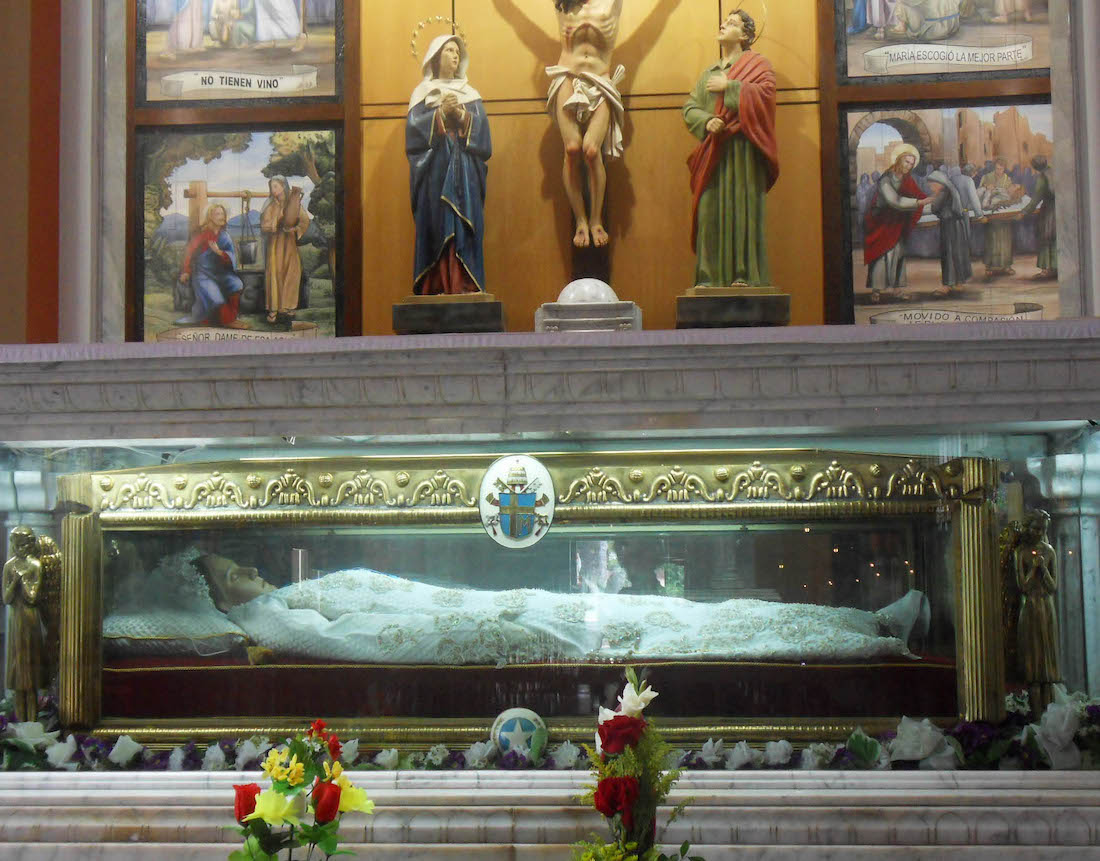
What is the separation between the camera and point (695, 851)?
3086 millimetres

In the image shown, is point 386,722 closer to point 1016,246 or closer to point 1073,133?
point 1016,246

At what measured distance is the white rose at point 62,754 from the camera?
11.2 feet

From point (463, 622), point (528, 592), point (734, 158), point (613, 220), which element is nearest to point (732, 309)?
point (734, 158)

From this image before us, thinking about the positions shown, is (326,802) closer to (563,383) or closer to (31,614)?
(563,383)

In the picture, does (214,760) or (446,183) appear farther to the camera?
(446,183)

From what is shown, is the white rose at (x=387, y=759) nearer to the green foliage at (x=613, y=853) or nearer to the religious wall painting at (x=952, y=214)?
the green foliage at (x=613, y=853)

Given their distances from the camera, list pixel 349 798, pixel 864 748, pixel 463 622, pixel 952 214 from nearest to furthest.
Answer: pixel 349 798 → pixel 864 748 → pixel 463 622 → pixel 952 214

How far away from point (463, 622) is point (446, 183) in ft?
5.54

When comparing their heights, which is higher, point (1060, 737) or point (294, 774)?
point (294, 774)

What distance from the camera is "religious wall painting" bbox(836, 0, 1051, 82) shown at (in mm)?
4734

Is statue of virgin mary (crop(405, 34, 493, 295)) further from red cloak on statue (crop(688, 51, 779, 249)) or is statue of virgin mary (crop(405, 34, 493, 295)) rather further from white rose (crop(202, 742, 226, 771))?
white rose (crop(202, 742, 226, 771))

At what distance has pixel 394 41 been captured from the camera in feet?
16.2

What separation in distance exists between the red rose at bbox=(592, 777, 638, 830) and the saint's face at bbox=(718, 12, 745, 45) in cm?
277

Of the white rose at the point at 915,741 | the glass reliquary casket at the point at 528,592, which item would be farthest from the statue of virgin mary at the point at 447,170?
the white rose at the point at 915,741
